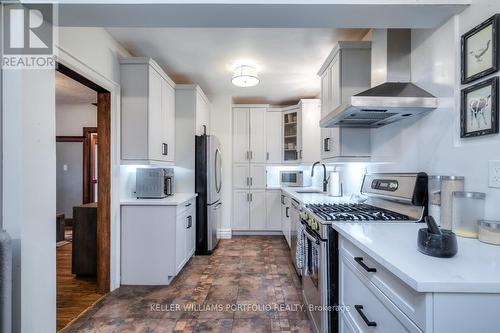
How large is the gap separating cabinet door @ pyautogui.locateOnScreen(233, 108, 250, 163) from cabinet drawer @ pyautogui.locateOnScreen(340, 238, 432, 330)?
145 inches

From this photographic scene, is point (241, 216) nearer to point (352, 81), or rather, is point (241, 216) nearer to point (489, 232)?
point (352, 81)

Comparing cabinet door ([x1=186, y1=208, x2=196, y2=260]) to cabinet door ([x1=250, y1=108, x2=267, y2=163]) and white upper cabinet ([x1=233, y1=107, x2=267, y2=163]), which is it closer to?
white upper cabinet ([x1=233, y1=107, x2=267, y2=163])

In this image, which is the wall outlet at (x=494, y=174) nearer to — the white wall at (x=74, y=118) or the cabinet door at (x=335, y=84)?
the cabinet door at (x=335, y=84)

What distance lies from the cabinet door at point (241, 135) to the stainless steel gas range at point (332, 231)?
2922 mm

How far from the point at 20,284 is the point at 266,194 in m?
3.76

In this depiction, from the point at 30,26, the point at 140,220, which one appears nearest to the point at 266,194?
the point at 140,220

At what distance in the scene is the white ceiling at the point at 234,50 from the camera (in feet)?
8.40

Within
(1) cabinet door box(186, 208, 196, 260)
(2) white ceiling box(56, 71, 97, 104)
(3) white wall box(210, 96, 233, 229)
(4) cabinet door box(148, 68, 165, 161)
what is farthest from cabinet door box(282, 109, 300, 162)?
(2) white ceiling box(56, 71, 97, 104)

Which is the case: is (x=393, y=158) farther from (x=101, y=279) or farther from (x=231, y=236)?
(x=231, y=236)

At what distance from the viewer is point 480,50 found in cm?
127

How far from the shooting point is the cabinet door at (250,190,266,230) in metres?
4.80

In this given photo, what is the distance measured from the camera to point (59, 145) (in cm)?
539

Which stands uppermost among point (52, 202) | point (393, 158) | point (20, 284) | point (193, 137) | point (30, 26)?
point (30, 26)

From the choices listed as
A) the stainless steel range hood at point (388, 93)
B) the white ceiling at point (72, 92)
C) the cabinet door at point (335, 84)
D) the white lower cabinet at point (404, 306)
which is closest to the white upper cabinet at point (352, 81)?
the cabinet door at point (335, 84)
